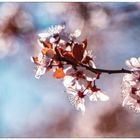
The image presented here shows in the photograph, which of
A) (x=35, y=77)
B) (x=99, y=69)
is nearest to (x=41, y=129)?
(x=35, y=77)

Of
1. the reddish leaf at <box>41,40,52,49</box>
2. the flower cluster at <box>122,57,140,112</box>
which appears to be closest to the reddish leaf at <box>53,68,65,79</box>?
the reddish leaf at <box>41,40,52,49</box>

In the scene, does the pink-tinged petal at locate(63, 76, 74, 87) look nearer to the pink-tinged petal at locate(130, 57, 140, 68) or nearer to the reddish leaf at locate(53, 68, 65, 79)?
the reddish leaf at locate(53, 68, 65, 79)

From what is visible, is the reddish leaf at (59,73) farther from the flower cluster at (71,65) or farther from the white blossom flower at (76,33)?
the white blossom flower at (76,33)

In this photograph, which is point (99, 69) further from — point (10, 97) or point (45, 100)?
point (10, 97)

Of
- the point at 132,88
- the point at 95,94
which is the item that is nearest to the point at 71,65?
the point at 95,94

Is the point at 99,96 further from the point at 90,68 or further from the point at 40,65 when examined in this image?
the point at 40,65

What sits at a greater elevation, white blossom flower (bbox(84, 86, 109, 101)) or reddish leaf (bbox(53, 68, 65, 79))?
reddish leaf (bbox(53, 68, 65, 79))
